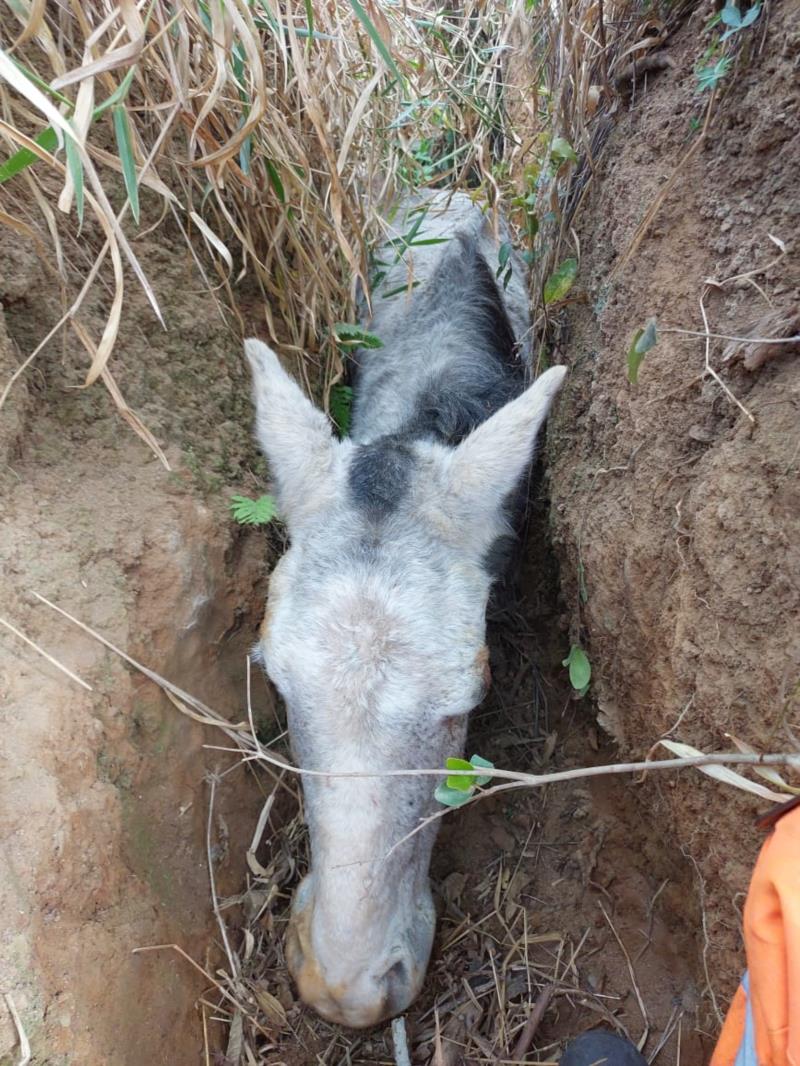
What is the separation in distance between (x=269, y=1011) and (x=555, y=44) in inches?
169

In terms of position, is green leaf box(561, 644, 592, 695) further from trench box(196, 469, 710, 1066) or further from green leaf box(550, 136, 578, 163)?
green leaf box(550, 136, 578, 163)

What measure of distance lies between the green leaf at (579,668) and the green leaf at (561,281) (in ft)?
4.73

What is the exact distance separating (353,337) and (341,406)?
1.12ft

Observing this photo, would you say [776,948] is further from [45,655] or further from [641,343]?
[45,655]

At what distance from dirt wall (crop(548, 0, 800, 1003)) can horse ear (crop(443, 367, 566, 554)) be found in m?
0.31

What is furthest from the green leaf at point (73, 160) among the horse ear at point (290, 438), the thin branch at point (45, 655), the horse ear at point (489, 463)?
the horse ear at point (489, 463)

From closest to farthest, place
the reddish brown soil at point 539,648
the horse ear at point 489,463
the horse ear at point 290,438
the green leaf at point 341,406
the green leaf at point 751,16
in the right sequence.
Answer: the reddish brown soil at point 539,648, the green leaf at point 751,16, the horse ear at point 489,463, the horse ear at point 290,438, the green leaf at point 341,406

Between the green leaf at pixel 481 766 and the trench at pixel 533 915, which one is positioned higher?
the green leaf at pixel 481 766

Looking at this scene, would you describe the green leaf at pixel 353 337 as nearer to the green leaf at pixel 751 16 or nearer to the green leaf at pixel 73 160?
the green leaf at pixel 73 160

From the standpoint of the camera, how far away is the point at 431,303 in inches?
141

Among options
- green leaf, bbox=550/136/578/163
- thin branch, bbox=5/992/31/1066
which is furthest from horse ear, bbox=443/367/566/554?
thin branch, bbox=5/992/31/1066

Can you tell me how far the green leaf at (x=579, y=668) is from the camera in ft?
8.21

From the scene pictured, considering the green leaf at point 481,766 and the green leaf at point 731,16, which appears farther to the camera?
the green leaf at point 731,16

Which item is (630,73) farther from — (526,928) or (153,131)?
(526,928)
